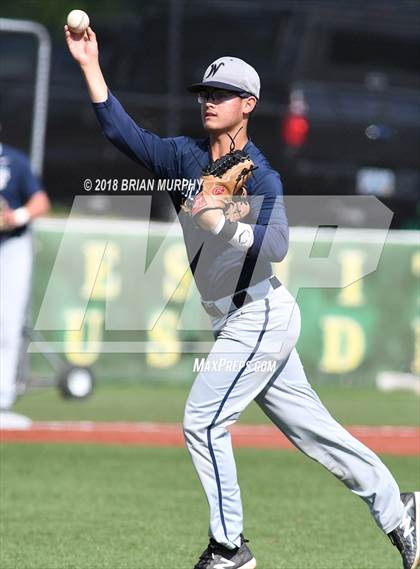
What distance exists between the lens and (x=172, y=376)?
14.9 metres

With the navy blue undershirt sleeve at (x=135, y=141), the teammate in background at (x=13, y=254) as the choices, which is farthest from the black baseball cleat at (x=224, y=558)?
the teammate in background at (x=13, y=254)

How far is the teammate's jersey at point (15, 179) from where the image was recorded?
36.8 ft

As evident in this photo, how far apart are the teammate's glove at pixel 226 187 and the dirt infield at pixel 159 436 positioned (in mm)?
4983

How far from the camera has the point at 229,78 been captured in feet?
20.0

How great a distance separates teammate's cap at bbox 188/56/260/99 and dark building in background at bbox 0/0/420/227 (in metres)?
12.3

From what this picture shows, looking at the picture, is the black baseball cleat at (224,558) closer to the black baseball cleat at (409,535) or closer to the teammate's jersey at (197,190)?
the black baseball cleat at (409,535)

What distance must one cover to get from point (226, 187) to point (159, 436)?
5.74m

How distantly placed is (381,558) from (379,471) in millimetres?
820

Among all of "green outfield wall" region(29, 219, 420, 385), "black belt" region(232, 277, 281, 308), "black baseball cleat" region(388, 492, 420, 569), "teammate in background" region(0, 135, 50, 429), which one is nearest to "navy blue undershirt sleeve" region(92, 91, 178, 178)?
"black belt" region(232, 277, 281, 308)

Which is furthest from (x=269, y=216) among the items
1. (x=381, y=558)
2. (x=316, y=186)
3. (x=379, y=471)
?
(x=316, y=186)

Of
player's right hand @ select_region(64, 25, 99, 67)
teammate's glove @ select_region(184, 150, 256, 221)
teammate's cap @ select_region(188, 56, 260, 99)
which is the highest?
player's right hand @ select_region(64, 25, 99, 67)

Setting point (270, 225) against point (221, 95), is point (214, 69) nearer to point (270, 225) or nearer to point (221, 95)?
point (221, 95)

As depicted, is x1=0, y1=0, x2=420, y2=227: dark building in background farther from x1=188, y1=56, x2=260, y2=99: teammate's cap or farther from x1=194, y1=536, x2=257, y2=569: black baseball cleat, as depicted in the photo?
x1=194, y1=536, x2=257, y2=569: black baseball cleat

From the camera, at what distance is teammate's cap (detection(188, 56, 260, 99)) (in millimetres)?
6066
